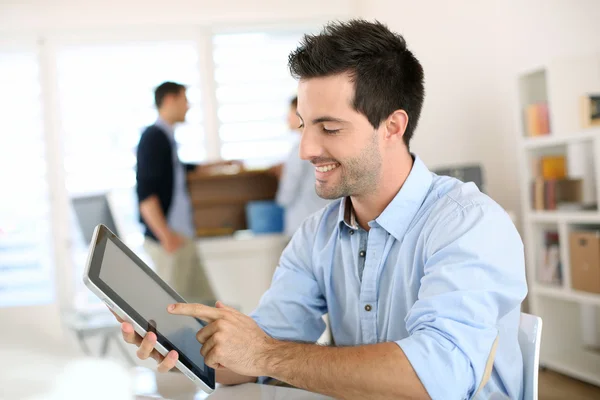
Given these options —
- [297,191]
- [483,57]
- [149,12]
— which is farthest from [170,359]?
[149,12]

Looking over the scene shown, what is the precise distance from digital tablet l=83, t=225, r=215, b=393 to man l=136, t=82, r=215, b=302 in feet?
8.67

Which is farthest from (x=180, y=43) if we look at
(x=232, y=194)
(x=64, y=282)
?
(x=64, y=282)

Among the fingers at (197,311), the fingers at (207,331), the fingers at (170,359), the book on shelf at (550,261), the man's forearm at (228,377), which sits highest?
the fingers at (197,311)

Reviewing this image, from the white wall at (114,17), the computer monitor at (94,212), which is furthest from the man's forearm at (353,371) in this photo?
the white wall at (114,17)

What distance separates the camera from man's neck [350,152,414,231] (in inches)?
58.2

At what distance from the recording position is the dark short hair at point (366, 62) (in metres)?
1.40

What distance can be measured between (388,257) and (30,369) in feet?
9.33

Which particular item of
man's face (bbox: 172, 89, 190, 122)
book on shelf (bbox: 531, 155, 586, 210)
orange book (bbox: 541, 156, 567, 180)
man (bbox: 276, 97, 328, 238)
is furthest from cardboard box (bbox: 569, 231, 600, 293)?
man's face (bbox: 172, 89, 190, 122)

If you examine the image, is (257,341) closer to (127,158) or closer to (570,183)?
(570,183)

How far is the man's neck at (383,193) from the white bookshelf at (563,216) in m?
2.24

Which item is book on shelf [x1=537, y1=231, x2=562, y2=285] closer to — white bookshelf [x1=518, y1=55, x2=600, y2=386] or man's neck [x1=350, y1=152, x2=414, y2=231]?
white bookshelf [x1=518, y1=55, x2=600, y2=386]

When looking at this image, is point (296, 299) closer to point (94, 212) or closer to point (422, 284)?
point (422, 284)

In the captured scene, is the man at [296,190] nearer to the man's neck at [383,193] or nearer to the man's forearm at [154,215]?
the man's forearm at [154,215]

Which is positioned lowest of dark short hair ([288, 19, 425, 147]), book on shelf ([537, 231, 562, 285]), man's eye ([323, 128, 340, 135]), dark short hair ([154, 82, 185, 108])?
book on shelf ([537, 231, 562, 285])
